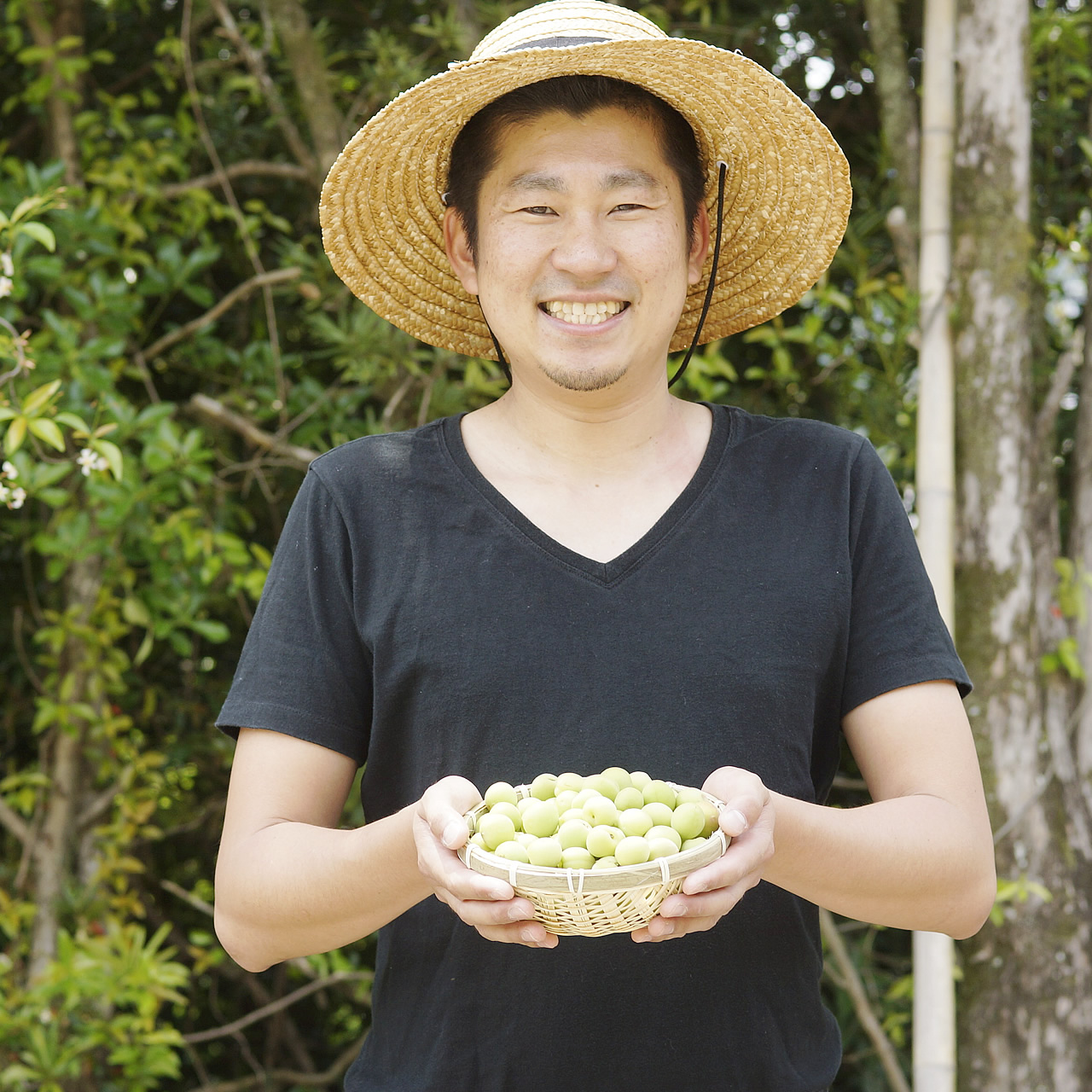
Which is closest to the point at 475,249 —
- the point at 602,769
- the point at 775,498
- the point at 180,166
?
the point at 775,498

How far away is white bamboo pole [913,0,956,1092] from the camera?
7.91 feet

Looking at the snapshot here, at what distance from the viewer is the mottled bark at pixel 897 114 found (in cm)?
264

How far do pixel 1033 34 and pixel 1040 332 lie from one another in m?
0.62

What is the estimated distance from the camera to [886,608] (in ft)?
4.62

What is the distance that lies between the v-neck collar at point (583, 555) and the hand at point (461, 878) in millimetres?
341

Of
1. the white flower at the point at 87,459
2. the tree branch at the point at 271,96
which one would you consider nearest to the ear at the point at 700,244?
the white flower at the point at 87,459

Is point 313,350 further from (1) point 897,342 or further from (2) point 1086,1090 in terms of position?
(2) point 1086,1090

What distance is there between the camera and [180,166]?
2750 mm

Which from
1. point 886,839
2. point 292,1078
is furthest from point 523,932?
point 292,1078

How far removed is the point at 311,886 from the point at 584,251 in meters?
0.72

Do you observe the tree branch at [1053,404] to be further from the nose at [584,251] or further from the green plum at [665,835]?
the green plum at [665,835]

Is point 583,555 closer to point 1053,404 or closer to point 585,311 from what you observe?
point 585,311

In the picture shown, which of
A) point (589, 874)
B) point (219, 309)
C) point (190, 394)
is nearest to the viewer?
point (589, 874)

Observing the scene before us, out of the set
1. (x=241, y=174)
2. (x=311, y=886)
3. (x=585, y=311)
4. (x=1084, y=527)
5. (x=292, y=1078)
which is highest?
(x=241, y=174)
